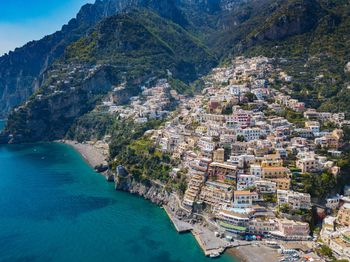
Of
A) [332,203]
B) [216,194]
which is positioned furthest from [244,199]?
[332,203]

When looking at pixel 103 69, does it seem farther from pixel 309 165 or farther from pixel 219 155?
pixel 309 165

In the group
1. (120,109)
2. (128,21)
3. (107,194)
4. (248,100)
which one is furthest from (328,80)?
(128,21)

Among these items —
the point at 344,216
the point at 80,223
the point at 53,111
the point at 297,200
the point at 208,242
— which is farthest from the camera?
the point at 53,111

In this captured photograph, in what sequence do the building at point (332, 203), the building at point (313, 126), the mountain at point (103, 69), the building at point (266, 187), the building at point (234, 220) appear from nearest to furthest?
the building at point (234, 220) → the building at point (332, 203) → the building at point (266, 187) → the building at point (313, 126) → the mountain at point (103, 69)

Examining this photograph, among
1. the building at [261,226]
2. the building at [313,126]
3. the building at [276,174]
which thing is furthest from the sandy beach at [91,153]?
the building at [261,226]

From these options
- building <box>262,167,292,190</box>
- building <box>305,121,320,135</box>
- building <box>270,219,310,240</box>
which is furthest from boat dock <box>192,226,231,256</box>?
building <box>305,121,320,135</box>

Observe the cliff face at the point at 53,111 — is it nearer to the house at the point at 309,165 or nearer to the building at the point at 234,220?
the building at the point at 234,220

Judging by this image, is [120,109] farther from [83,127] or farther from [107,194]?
[107,194]
